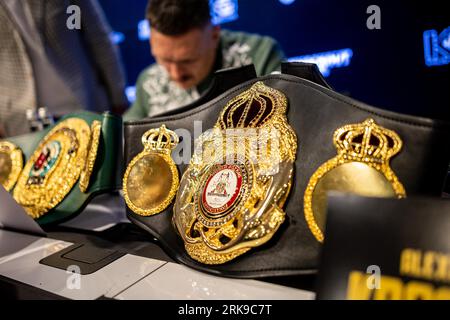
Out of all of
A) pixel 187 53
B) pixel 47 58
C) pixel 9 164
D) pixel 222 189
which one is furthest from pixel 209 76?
pixel 222 189

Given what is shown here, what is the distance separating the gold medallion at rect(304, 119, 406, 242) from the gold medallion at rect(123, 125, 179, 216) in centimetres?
19

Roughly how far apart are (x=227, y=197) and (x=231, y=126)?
99 mm

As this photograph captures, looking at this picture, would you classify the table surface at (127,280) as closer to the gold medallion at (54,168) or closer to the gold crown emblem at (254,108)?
the gold medallion at (54,168)

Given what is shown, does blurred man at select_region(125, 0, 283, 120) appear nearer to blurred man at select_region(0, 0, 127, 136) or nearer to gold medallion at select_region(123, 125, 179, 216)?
blurred man at select_region(0, 0, 127, 136)

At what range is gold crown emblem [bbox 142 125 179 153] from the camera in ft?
1.47

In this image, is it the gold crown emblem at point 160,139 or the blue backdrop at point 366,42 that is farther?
the blue backdrop at point 366,42

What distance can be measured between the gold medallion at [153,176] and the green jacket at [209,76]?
72 cm

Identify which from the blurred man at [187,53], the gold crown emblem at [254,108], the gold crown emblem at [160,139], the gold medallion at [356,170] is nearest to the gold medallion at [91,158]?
the gold crown emblem at [160,139]

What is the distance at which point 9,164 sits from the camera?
61cm

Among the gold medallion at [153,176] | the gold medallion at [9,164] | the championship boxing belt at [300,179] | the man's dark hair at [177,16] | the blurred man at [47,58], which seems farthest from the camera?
the man's dark hair at [177,16]

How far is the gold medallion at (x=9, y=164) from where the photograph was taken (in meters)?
0.59

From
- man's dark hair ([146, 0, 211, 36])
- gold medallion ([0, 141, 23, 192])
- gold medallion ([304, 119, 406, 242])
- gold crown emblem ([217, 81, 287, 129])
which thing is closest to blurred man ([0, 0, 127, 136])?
man's dark hair ([146, 0, 211, 36])

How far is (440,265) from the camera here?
0.23 m
